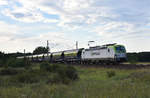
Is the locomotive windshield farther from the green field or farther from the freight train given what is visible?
the green field

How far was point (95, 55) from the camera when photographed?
35.0 metres

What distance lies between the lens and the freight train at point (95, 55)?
3005 cm

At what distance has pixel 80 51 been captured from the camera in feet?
136

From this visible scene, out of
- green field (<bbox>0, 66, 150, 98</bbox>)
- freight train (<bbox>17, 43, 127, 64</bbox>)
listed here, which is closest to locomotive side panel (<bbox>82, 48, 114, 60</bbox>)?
freight train (<bbox>17, 43, 127, 64</bbox>)

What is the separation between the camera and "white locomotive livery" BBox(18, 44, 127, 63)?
3006cm

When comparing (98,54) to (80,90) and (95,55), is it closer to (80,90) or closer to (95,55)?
(95,55)

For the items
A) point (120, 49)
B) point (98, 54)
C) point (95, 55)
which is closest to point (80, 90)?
point (120, 49)

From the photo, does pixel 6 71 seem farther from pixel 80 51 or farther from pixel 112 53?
pixel 80 51

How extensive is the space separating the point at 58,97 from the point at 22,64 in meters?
32.3

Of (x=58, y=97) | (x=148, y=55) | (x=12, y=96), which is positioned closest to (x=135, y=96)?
(x=58, y=97)

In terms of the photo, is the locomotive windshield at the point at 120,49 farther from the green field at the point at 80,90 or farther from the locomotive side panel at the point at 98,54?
the green field at the point at 80,90

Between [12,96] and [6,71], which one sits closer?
[12,96]

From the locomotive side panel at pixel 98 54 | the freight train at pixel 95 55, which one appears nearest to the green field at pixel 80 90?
the freight train at pixel 95 55

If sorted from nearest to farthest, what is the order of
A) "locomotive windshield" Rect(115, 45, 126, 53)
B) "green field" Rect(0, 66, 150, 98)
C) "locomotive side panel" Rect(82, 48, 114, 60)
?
"green field" Rect(0, 66, 150, 98), "locomotive windshield" Rect(115, 45, 126, 53), "locomotive side panel" Rect(82, 48, 114, 60)
